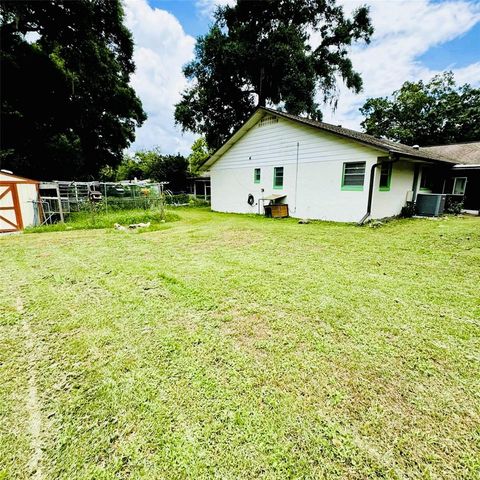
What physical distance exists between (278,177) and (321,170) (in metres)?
2.49

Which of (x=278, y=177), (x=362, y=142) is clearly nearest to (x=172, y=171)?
(x=278, y=177)

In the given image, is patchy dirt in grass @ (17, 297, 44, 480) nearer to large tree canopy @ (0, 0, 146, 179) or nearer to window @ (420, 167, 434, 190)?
window @ (420, 167, 434, 190)

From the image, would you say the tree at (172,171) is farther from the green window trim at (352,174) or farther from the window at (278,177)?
the green window trim at (352,174)

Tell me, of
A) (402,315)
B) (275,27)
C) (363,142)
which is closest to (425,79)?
(275,27)

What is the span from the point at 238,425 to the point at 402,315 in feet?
7.62

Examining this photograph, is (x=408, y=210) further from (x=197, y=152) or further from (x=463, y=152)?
(x=197, y=152)

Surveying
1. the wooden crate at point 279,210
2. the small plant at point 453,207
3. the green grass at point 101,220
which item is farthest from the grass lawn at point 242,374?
the small plant at point 453,207

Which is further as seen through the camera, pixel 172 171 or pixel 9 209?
pixel 172 171

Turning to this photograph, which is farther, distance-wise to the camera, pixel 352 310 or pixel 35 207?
pixel 35 207

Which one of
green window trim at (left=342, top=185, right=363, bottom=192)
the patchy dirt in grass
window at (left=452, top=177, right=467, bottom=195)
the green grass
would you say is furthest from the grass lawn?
window at (left=452, top=177, right=467, bottom=195)

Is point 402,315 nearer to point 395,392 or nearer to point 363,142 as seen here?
point 395,392

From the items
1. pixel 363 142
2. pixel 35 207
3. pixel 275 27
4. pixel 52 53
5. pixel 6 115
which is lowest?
pixel 35 207

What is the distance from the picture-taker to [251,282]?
12.9 feet

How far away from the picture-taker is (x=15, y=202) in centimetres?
984
